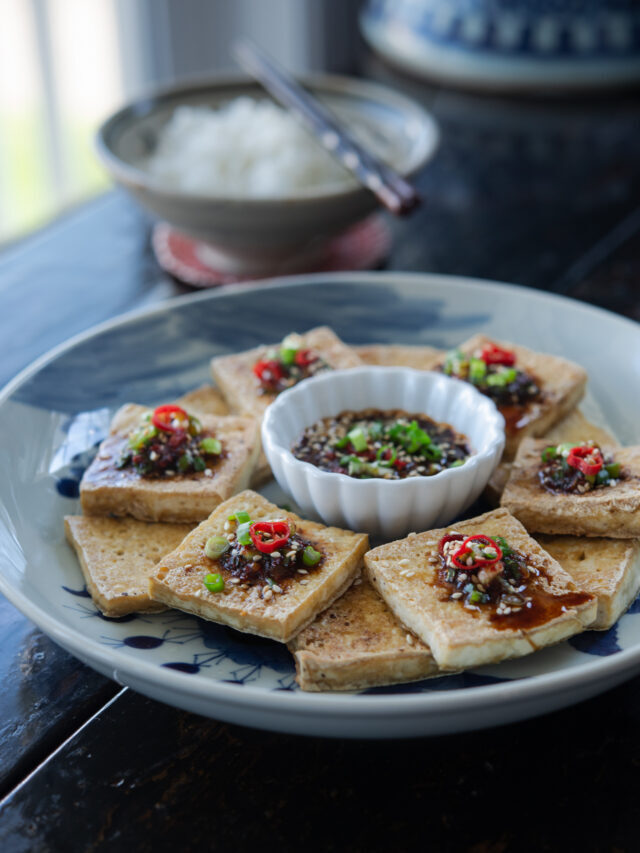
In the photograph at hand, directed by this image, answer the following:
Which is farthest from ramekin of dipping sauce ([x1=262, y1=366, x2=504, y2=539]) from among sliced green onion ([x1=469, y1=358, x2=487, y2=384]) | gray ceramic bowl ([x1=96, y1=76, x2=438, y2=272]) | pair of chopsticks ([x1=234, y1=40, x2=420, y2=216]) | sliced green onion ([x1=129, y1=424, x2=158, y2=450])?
gray ceramic bowl ([x1=96, y1=76, x2=438, y2=272])

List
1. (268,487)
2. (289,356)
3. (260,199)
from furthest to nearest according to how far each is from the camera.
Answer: (260,199) < (289,356) < (268,487)

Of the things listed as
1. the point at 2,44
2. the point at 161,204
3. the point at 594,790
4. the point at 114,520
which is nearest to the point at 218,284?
the point at 161,204

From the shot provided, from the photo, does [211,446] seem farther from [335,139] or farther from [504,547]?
[335,139]

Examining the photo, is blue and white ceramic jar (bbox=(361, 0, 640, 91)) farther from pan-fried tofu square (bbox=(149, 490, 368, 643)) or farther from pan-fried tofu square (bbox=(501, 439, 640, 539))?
pan-fried tofu square (bbox=(149, 490, 368, 643))

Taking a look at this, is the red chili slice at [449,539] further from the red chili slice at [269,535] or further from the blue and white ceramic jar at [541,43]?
the blue and white ceramic jar at [541,43]

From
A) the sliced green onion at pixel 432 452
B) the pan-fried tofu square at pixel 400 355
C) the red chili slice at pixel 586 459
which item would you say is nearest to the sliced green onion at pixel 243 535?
the sliced green onion at pixel 432 452

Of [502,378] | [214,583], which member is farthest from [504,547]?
[502,378]

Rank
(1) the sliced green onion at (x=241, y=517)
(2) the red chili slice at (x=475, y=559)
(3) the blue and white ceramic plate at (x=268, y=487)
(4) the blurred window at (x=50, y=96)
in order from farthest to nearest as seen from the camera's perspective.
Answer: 1. (4) the blurred window at (x=50, y=96)
2. (1) the sliced green onion at (x=241, y=517)
3. (2) the red chili slice at (x=475, y=559)
4. (3) the blue and white ceramic plate at (x=268, y=487)
